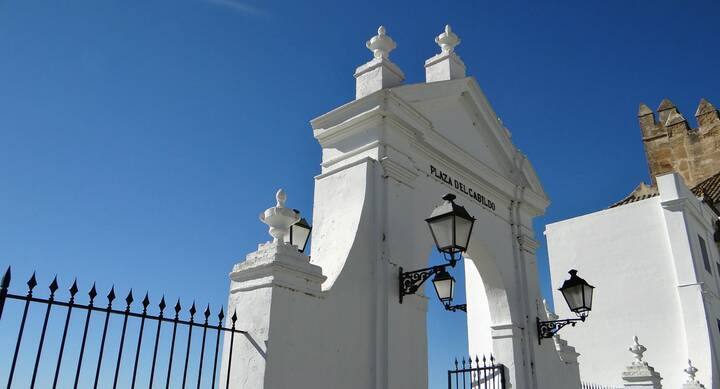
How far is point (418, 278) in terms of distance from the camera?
6.01m

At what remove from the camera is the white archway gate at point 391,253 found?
4.83m

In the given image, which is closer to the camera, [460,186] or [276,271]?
[276,271]

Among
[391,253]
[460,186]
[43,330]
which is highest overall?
[460,186]

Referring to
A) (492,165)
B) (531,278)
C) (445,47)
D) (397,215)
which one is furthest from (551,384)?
(445,47)

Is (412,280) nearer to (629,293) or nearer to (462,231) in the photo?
(462,231)

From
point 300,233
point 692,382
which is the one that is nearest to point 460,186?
point 300,233

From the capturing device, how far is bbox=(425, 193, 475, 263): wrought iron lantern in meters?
5.33

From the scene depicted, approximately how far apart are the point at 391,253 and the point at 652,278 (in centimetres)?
1418

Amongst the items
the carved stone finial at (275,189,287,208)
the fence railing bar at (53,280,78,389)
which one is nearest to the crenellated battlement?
the carved stone finial at (275,189,287,208)

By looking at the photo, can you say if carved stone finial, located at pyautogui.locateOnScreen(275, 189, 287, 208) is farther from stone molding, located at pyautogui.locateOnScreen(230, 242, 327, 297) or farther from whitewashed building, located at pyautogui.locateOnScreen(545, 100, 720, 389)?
whitewashed building, located at pyautogui.locateOnScreen(545, 100, 720, 389)

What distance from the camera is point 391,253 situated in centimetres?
616

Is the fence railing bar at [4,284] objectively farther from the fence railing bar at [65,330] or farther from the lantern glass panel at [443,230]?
the lantern glass panel at [443,230]

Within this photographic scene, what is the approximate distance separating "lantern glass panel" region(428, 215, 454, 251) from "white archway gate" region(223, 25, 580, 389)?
795mm

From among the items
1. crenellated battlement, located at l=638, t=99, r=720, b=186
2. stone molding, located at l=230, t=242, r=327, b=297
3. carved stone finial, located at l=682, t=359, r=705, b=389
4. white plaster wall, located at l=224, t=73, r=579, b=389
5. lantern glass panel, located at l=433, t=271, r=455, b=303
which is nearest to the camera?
stone molding, located at l=230, t=242, r=327, b=297
